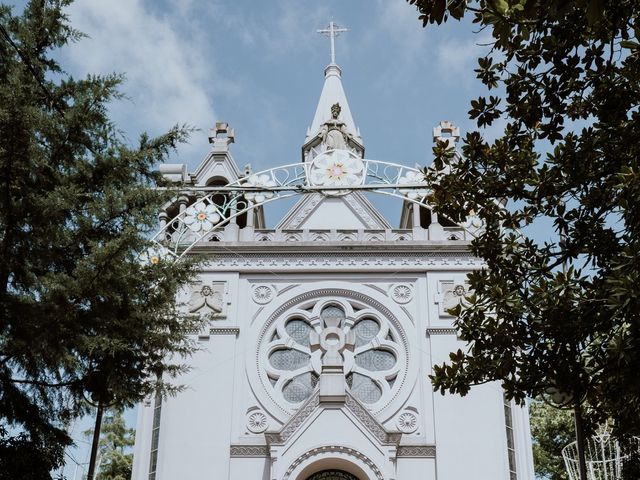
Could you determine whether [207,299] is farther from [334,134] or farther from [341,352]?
[334,134]

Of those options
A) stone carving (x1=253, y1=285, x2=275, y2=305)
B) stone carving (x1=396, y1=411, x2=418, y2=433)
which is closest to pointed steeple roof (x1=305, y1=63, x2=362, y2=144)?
stone carving (x1=253, y1=285, x2=275, y2=305)

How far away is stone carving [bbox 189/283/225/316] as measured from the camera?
66.9 ft

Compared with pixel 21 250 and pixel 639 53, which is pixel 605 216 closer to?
pixel 639 53

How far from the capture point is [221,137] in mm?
23828

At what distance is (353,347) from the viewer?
20328 millimetres

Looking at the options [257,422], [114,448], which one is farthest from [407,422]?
[114,448]

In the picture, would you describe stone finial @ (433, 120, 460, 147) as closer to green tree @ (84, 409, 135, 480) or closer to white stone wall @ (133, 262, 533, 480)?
white stone wall @ (133, 262, 533, 480)

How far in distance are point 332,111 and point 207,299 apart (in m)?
7.46

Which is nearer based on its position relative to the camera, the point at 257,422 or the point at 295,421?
the point at 295,421

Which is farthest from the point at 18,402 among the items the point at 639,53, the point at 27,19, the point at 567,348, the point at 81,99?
the point at 639,53

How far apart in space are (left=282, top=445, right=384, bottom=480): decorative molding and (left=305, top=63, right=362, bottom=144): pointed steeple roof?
1114 cm

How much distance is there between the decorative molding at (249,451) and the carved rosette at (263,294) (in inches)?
144

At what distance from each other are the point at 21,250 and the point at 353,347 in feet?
35.7

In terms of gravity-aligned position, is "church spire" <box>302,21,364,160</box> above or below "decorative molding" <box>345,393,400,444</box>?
above
